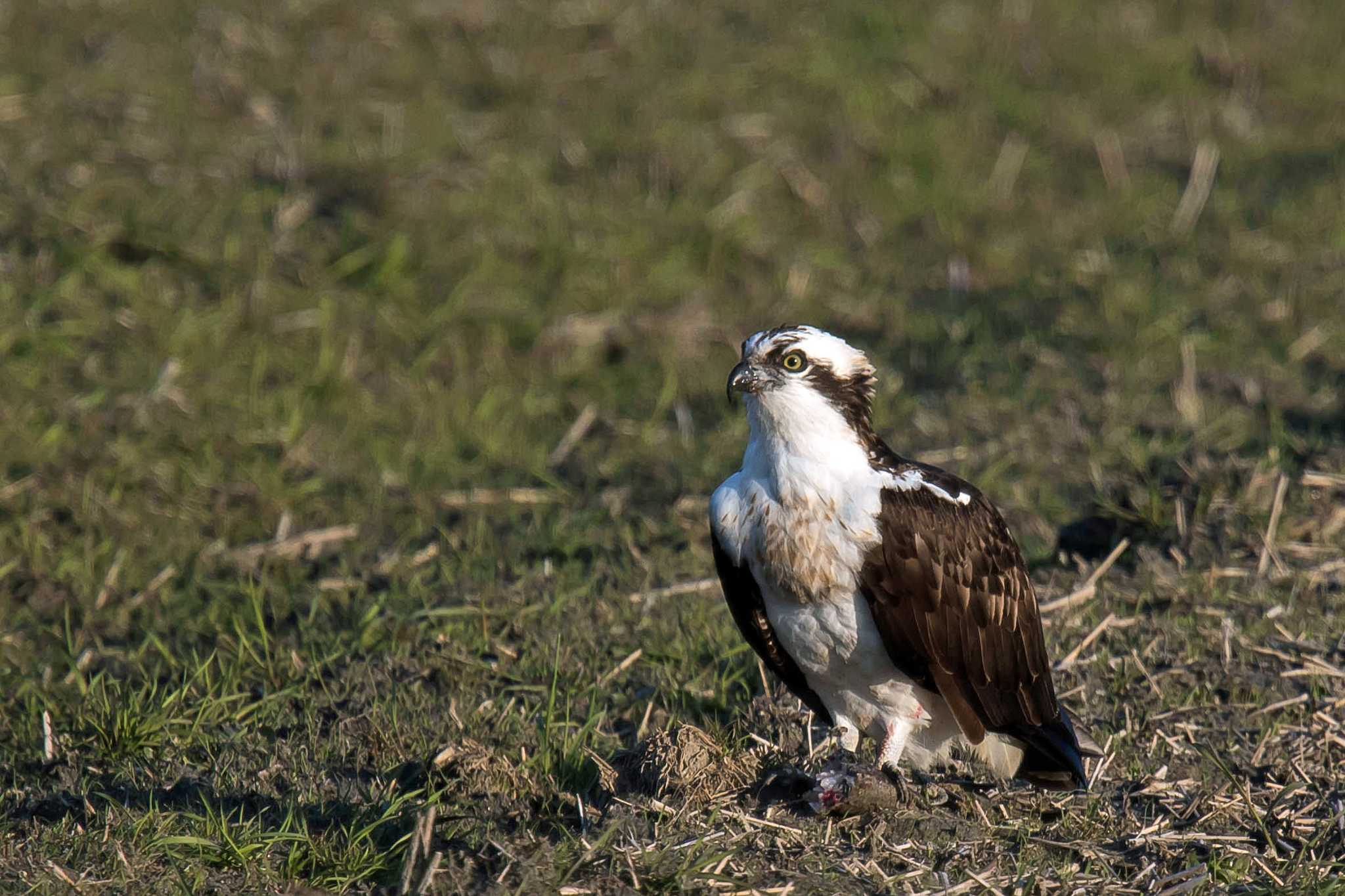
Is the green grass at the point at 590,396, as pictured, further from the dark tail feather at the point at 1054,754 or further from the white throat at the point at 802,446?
the white throat at the point at 802,446

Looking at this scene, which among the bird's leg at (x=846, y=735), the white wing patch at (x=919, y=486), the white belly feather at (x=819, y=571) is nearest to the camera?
the white belly feather at (x=819, y=571)

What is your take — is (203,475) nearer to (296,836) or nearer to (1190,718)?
(296,836)

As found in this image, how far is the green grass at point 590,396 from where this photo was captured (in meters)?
4.80

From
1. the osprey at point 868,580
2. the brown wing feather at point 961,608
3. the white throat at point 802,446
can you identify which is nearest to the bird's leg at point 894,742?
the osprey at point 868,580

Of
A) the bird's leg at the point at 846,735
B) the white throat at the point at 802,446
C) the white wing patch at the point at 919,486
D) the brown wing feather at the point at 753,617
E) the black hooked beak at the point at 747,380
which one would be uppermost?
the black hooked beak at the point at 747,380

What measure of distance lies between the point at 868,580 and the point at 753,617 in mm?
405

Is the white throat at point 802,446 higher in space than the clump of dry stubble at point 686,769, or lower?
higher

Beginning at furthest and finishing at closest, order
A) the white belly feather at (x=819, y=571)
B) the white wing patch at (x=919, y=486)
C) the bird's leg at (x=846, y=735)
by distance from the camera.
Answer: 1. the bird's leg at (x=846, y=735)
2. the white wing patch at (x=919, y=486)
3. the white belly feather at (x=819, y=571)

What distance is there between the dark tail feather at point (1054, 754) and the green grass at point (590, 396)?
8 cm

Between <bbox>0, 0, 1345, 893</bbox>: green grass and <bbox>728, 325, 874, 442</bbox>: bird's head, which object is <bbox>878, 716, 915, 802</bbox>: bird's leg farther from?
<bbox>728, 325, 874, 442</bbox>: bird's head

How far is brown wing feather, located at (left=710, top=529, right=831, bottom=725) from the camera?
4777 millimetres

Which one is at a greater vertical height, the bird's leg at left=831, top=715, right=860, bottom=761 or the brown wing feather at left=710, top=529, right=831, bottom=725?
the brown wing feather at left=710, top=529, right=831, bottom=725

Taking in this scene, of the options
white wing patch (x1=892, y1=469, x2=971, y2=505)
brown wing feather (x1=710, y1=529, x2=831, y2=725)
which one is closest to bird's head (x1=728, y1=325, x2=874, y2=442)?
white wing patch (x1=892, y1=469, x2=971, y2=505)

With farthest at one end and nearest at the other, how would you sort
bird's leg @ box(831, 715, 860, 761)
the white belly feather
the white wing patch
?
bird's leg @ box(831, 715, 860, 761) < the white wing patch < the white belly feather
